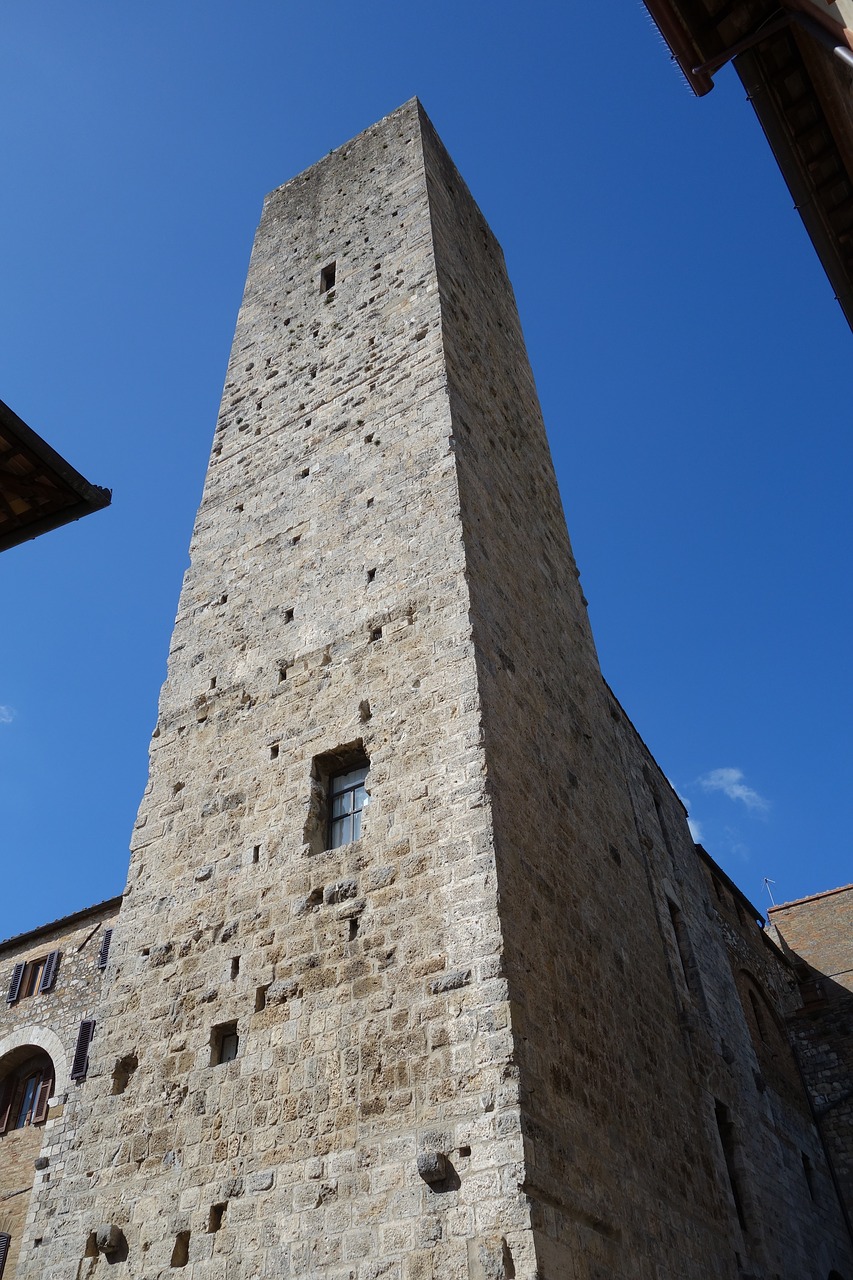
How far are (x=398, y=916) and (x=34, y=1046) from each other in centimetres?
748

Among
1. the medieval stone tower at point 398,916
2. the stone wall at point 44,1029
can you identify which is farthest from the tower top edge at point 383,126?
the stone wall at point 44,1029

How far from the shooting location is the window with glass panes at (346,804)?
263 inches

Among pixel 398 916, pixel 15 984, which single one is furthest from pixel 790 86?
pixel 15 984

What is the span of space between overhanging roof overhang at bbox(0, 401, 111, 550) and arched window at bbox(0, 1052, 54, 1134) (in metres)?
7.87

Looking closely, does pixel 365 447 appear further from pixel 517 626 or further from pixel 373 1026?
pixel 373 1026

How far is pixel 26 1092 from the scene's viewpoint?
36.7 ft

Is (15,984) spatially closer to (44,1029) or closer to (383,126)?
(44,1029)

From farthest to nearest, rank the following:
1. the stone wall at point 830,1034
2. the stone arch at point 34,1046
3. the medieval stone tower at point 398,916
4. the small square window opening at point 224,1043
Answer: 1. the stone wall at point 830,1034
2. the stone arch at point 34,1046
3. the small square window opening at point 224,1043
4. the medieval stone tower at point 398,916

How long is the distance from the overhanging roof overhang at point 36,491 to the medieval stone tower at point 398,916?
2.44 metres

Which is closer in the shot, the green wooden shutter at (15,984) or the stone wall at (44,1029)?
the stone wall at (44,1029)

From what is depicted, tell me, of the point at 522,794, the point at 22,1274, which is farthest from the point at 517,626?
the point at 22,1274

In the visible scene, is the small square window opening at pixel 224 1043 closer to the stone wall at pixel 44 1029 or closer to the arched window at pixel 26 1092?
the stone wall at pixel 44 1029

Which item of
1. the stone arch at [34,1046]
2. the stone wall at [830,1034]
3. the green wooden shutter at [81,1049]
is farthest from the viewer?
the stone wall at [830,1034]

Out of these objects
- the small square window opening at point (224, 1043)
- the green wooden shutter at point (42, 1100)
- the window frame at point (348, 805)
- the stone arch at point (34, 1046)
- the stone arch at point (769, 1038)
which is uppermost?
the stone arch at point (769, 1038)
